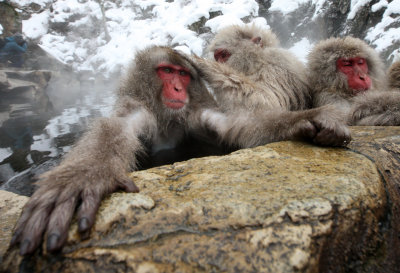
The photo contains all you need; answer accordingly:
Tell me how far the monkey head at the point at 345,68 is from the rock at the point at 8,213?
240 cm

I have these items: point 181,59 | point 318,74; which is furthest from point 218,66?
point 318,74

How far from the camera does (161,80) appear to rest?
226 centimetres

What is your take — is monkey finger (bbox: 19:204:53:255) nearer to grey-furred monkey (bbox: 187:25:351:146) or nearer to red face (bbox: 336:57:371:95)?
grey-furred monkey (bbox: 187:25:351:146)

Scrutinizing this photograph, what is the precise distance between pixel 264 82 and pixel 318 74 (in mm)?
658

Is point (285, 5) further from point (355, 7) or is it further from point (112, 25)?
point (112, 25)

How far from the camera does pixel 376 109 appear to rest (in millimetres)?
2135

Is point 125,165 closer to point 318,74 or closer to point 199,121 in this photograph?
point 199,121

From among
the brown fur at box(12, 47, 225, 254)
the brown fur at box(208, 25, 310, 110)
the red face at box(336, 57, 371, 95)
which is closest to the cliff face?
the red face at box(336, 57, 371, 95)

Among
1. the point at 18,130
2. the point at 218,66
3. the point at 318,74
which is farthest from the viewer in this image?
the point at 18,130

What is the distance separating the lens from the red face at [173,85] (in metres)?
2.20

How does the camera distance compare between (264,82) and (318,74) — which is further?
(318,74)

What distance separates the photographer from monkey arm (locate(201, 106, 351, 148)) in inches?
57.9

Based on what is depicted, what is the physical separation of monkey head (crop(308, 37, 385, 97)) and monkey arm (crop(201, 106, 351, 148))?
93 cm

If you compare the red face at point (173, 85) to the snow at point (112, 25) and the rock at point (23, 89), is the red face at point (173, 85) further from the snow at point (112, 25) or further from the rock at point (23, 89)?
the snow at point (112, 25)
